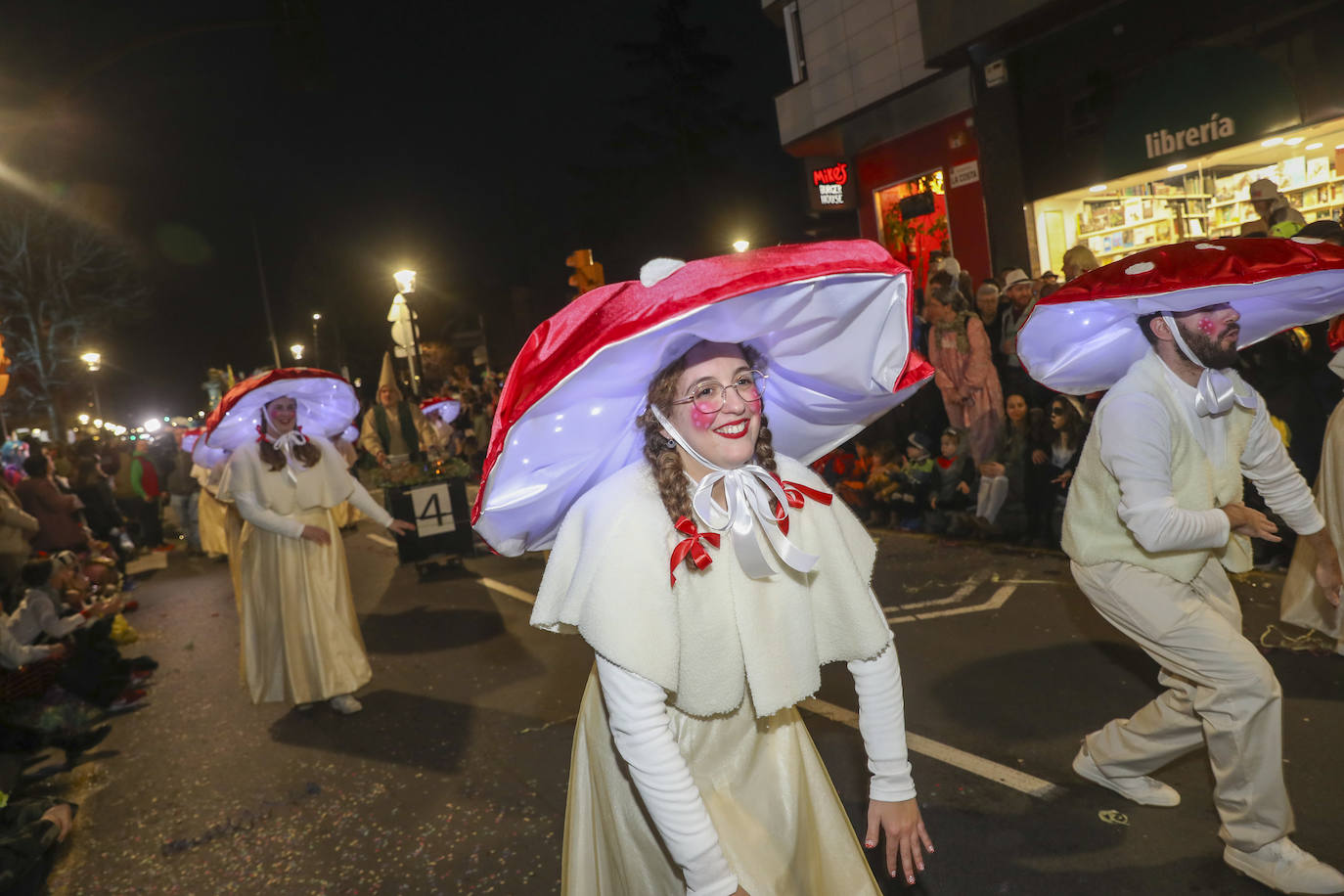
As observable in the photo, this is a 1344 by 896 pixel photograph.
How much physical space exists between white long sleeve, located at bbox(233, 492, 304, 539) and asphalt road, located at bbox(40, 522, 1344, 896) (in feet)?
4.45

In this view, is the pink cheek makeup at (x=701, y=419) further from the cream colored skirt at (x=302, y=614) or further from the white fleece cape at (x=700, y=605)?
the cream colored skirt at (x=302, y=614)

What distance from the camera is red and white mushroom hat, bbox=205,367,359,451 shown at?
6.08 m

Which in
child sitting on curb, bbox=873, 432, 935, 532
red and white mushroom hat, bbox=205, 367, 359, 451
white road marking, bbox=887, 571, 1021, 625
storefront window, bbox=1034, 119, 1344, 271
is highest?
storefront window, bbox=1034, 119, 1344, 271

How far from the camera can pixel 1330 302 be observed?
12.1 feet

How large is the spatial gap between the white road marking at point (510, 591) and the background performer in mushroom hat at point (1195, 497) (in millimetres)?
6152

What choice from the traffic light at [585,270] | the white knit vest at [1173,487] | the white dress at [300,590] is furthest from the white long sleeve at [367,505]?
the traffic light at [585,270]

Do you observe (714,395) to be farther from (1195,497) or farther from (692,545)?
(1195,497)

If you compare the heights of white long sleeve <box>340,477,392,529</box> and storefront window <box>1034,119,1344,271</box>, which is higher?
storefront window <box>1034,119,1344,271</box>

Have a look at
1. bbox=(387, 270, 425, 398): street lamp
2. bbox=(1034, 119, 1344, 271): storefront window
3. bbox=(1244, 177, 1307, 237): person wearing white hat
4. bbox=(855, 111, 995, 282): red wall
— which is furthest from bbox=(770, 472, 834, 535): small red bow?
bbox=(387, 270, 425, 398): street lamp

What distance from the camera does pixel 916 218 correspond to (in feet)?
Result: 58.9

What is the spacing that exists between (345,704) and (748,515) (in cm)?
509

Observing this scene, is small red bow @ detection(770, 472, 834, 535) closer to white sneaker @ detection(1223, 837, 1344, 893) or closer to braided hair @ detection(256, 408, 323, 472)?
white sneaker @ detection(1223, 837, 1344, 893)

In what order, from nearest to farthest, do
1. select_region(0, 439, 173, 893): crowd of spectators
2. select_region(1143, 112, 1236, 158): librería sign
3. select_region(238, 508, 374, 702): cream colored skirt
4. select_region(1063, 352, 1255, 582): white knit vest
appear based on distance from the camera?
1. select_region(1063, 352, 1255, 582): white knit vest
2. select_region(0, 439, 173, 893): crowd of spectators
3. select_region(238, 508, 374, 702): cream colored skirt
4. select_region(1143, 112, 1236, 158): librería sign

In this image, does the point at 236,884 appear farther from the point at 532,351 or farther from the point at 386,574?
the point at 386,574
